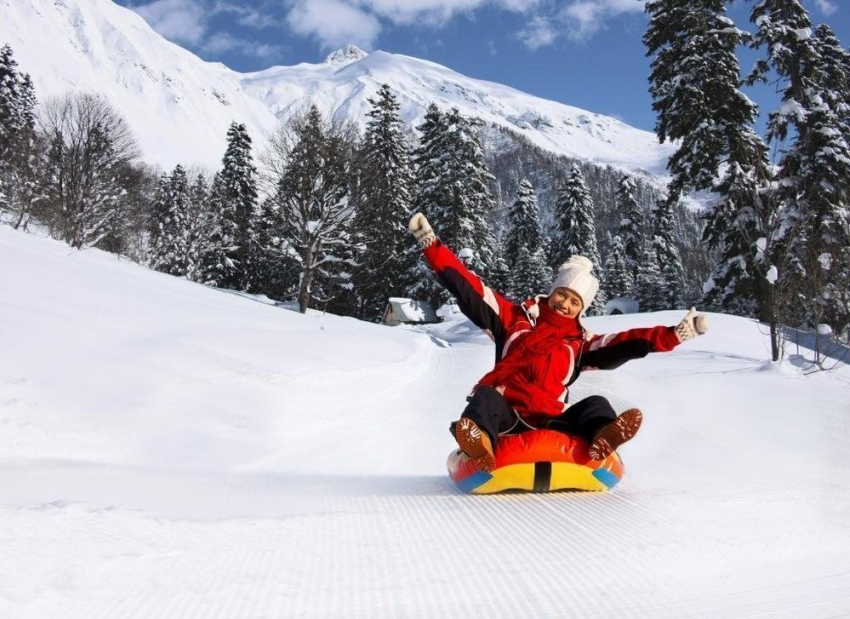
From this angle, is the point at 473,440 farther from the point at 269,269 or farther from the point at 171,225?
the point at 171,225

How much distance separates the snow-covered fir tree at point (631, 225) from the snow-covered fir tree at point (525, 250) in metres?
7.46

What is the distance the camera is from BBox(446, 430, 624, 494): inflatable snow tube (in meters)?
3.52

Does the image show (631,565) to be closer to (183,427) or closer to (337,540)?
(337,540)

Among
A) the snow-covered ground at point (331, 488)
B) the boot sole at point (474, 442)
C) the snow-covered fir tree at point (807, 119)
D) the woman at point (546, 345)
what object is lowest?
the snow-covered ground at point (331, 488)

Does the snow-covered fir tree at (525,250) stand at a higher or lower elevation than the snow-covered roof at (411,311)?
higher

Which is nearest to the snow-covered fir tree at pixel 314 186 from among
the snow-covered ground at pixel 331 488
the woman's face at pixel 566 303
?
the snow-covered ground at pixel 331 488

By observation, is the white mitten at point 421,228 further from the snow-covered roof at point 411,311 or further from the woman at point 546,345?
the snow-covered roof at point 411,311

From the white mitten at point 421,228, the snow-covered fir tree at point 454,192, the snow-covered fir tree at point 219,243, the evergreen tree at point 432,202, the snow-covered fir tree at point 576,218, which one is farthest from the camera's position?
the snow-covered fir tree at point 576,218

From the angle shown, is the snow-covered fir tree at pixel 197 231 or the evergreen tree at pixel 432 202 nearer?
the evergreen tree at pixel 432 202

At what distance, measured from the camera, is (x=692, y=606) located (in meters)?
1.95

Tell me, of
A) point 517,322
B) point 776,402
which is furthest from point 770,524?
point 776,402

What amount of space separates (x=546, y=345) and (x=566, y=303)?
353 mm

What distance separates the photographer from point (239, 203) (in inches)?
1503

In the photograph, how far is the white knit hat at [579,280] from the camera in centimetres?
406
